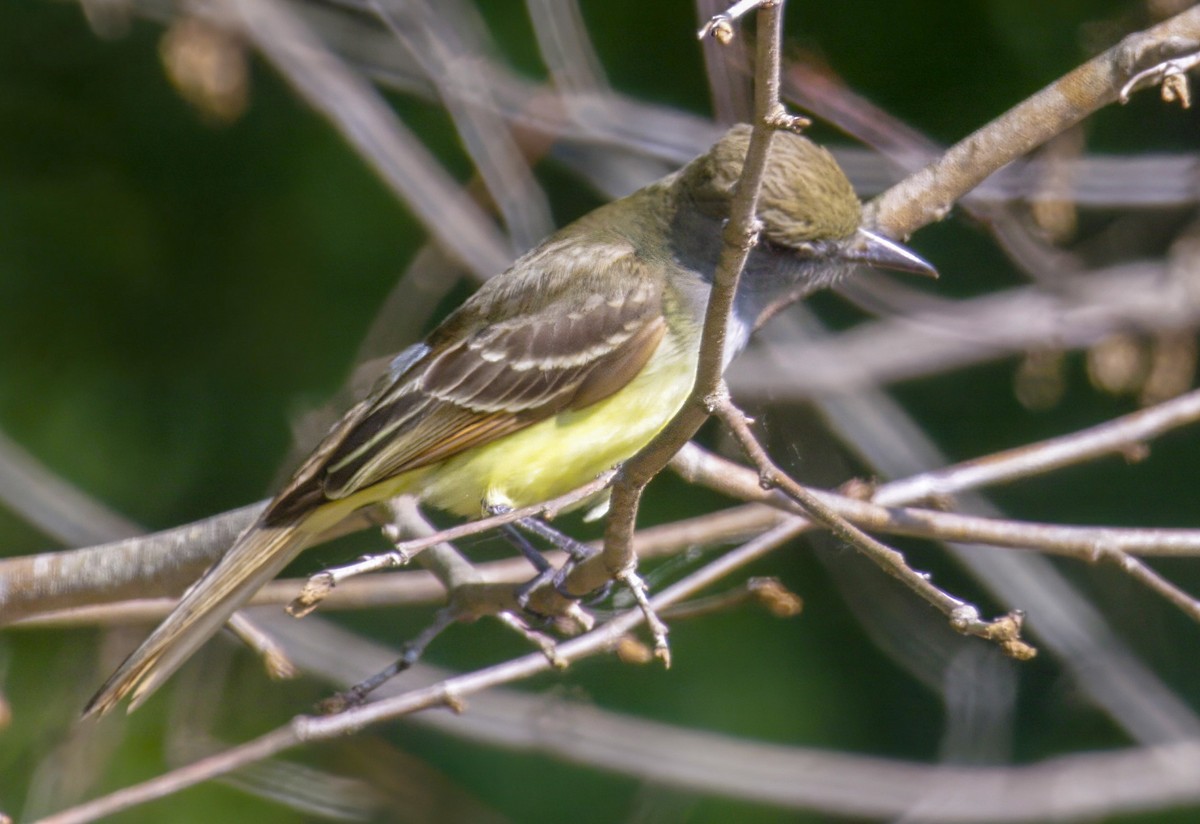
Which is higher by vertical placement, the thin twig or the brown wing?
the brown wing

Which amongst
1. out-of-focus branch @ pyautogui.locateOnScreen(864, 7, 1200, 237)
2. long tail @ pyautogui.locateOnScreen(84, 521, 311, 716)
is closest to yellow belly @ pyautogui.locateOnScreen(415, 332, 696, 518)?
long tail @ pyautogui.locateOnScreen(84, 521, 311, 716)

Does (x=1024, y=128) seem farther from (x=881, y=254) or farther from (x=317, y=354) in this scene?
(x=317, y=354)

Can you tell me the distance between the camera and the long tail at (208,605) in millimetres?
3266

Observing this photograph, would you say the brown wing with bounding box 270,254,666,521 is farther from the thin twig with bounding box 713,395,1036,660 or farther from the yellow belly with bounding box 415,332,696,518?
the thin twig with bounding box 713,395,1036,660

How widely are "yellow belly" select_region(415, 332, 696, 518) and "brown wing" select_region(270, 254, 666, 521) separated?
30mm

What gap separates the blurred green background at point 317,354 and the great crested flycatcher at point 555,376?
1.20m

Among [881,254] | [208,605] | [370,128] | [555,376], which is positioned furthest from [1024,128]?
[208,605]

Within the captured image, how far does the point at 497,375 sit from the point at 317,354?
2379 mm

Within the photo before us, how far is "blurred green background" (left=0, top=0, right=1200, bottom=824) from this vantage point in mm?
5219

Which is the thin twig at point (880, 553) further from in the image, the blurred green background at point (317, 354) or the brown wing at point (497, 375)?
the blurred green background at point (317, 354)

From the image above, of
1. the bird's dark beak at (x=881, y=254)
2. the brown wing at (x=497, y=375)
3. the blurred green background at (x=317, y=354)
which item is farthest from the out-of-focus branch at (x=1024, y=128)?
the blurred green background at (x=317, y=354)

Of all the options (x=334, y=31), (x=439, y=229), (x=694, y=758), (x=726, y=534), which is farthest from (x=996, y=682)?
(x=334, y=31)

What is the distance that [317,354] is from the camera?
5.93 meters

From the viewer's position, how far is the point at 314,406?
545 cm
